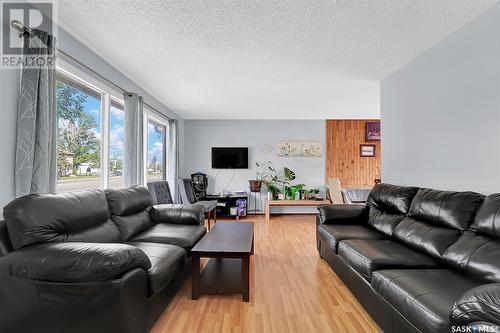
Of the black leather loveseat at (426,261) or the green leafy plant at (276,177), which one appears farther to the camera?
the green leafy plant at (276,177)

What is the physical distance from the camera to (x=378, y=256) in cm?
194

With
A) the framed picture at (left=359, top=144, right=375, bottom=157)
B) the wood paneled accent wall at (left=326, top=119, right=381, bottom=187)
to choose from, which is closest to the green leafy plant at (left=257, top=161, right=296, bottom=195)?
the wood paneled accent wall at (left=326, top=119, right=381, bottom=187)

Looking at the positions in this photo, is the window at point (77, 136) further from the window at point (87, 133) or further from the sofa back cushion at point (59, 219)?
the sofa back cushion at point (59, 219)

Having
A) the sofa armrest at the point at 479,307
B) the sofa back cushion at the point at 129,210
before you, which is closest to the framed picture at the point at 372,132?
the sofa back cushion at the point at 129,210

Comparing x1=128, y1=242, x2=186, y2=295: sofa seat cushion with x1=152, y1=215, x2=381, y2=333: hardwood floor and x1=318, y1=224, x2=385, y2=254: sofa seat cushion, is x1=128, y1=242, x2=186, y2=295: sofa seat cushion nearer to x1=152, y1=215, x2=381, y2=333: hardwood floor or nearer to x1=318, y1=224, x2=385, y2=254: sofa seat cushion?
x1=152, y1=215, x2=381, y2=333: hardwood floor

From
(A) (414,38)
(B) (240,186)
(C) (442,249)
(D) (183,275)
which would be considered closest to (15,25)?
(D) (183,275)

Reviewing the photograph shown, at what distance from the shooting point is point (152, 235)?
98.8 inches

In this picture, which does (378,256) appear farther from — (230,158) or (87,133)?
(230,158)

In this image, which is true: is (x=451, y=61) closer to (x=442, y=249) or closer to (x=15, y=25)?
(x=442, y=249)

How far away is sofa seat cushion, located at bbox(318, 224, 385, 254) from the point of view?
2.58 m

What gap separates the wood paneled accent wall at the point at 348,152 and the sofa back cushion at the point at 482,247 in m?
4.61

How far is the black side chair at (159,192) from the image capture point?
399cm

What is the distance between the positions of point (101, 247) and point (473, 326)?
1879mm

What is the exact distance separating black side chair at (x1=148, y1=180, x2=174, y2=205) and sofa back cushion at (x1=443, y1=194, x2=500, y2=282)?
369 cm
